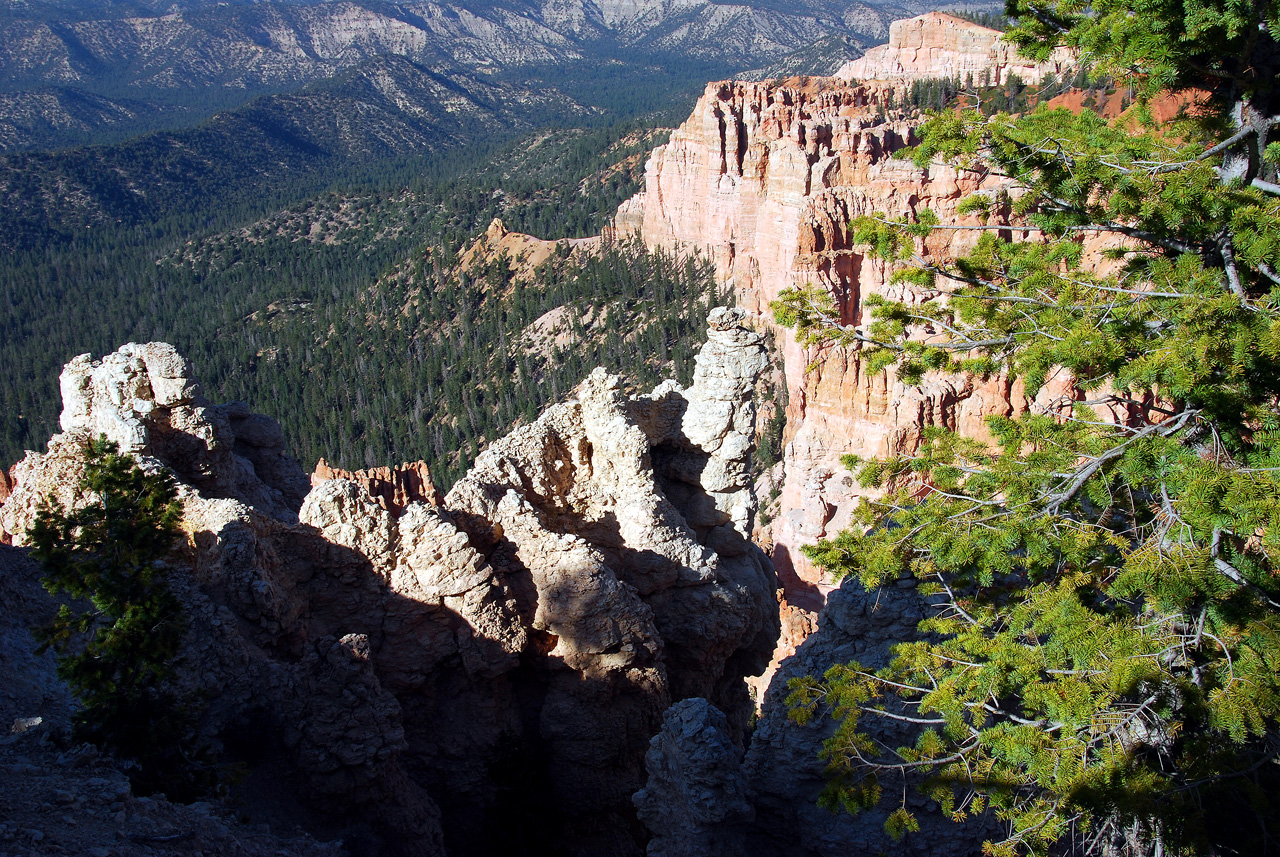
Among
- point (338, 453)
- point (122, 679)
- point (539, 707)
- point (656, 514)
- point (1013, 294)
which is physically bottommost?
point (338, 453)

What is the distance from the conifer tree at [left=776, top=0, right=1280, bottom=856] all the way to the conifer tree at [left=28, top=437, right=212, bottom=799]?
5.08 m

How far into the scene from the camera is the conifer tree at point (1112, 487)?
17.4 feet

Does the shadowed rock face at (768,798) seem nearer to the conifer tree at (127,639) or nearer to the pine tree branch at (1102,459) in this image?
the pine tree branch at (1102,459)

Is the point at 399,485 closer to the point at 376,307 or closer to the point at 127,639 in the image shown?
the point at 127,639

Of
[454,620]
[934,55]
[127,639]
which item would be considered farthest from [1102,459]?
[934,55]

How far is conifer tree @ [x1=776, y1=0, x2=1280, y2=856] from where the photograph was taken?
5.31m

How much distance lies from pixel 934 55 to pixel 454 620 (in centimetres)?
11397

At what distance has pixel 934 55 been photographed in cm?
10488

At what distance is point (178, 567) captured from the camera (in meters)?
8.17

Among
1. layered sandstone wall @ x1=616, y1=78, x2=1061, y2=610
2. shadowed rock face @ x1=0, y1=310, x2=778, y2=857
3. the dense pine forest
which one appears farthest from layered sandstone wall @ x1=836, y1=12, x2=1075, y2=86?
shadowed rock face @ x1=0, y1=310, x2=778, y2=857

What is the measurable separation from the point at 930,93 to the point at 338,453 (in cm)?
6658

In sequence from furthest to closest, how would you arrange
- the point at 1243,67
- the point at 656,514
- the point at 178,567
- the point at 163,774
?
the point at 656,514, the point at 178,567, the point at 163,774, the point at 1243,67

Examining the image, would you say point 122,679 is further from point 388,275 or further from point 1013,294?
point 388,275

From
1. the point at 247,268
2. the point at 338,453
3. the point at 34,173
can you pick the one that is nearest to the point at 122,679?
the point at 338,453
